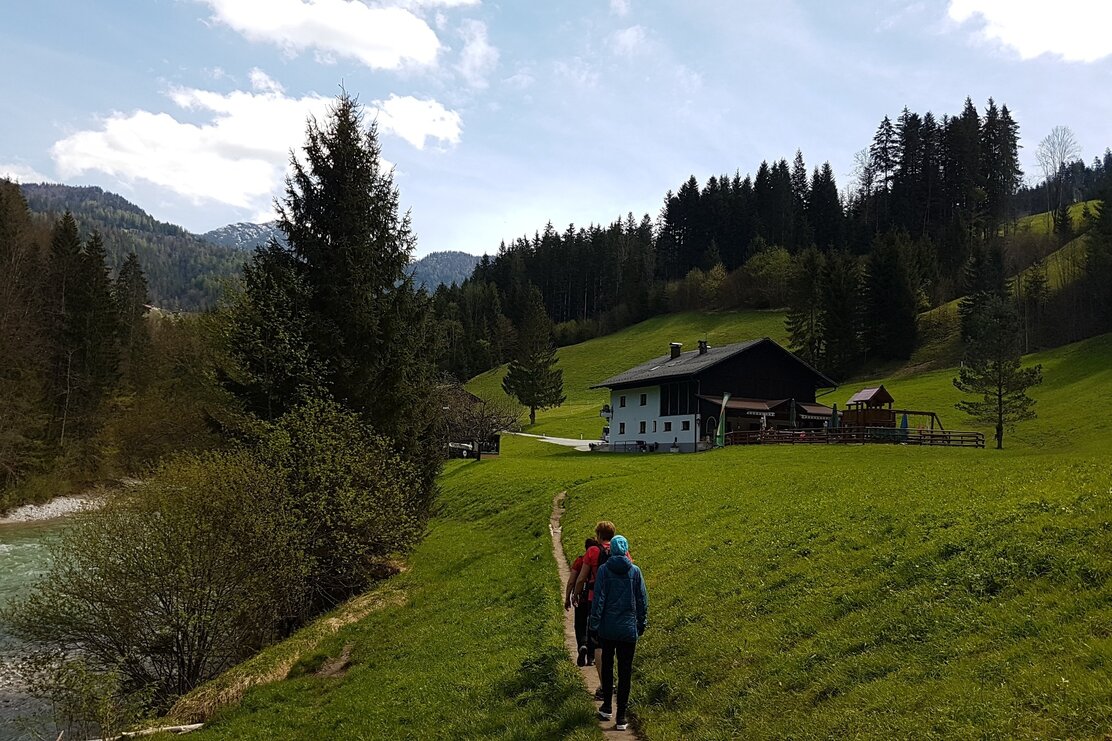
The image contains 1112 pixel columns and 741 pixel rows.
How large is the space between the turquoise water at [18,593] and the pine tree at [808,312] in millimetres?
76703

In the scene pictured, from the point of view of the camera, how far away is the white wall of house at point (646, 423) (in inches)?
2116

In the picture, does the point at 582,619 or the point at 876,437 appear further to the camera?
the point at 876,437

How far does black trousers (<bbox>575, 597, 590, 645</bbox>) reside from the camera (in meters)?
10.8

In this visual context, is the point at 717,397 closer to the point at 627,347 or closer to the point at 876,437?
the point at 876,437

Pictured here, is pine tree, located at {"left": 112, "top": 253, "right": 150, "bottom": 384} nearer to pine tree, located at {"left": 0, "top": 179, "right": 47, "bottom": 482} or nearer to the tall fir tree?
pine tree, located at {"left": 0, "top": 179, "right": 47, "bottom": 482}

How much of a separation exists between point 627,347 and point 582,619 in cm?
10558

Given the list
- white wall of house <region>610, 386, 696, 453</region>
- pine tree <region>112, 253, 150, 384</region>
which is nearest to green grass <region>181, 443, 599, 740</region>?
white wall of house <region>610, 386, 696, 453</region>

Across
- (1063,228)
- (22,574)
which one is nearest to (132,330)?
(22,574)

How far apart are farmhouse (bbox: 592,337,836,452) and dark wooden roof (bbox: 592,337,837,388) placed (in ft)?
0.27

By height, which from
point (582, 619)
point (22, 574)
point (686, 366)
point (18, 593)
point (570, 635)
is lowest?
point (22, 574)

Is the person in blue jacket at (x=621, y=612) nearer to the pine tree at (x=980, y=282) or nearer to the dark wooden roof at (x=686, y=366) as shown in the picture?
the dark wooden roof at (x=686, y=366)

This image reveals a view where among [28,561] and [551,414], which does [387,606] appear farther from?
[551,414]

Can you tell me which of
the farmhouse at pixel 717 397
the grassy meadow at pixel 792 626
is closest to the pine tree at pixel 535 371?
the farmhouse at pixel 717 397

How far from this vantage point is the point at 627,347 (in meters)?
116
